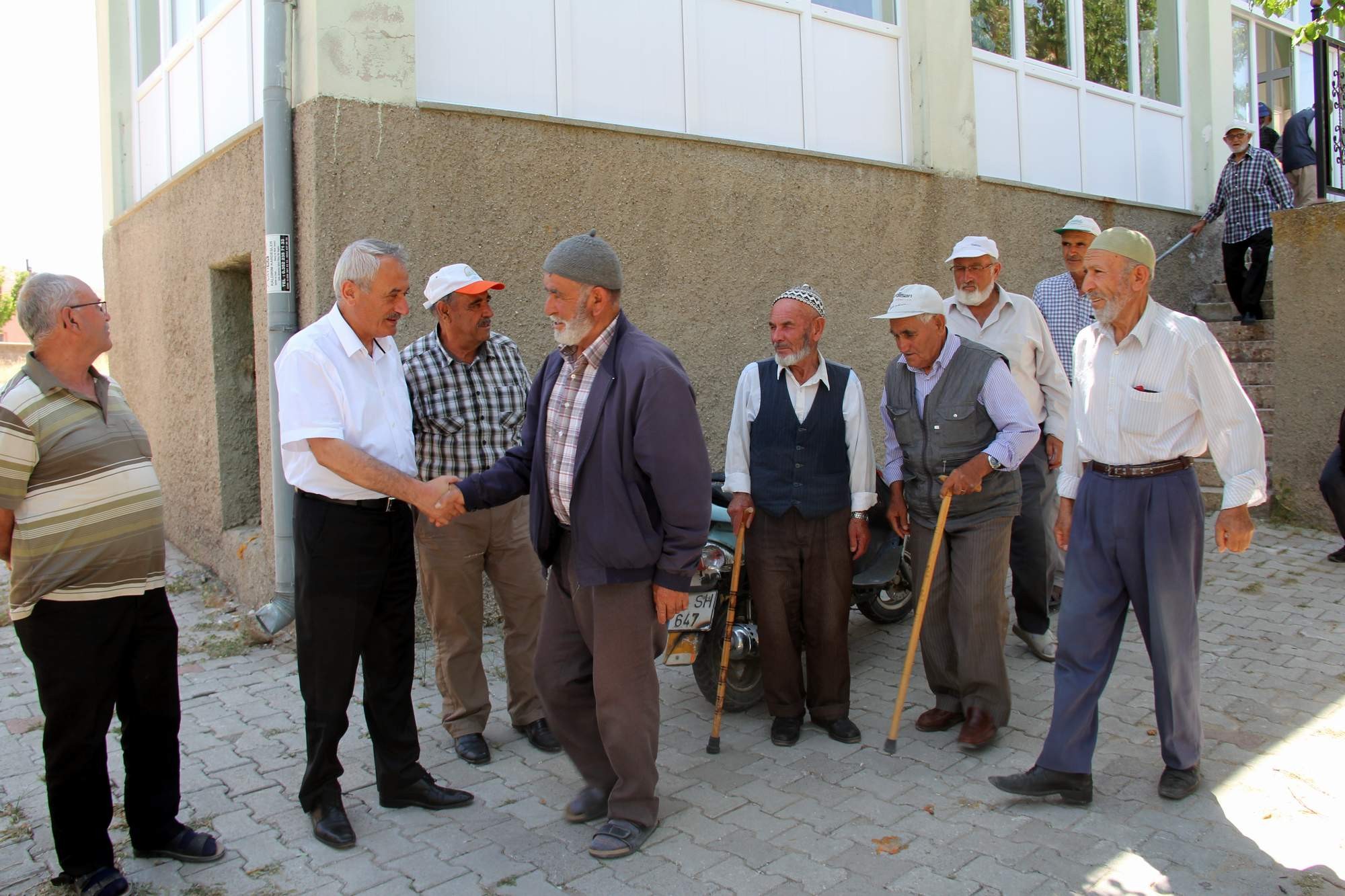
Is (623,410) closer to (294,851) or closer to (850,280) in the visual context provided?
(294,851)

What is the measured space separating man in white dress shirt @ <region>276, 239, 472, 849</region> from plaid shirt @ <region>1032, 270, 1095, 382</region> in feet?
12.7

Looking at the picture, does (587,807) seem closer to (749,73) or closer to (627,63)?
(627,63)

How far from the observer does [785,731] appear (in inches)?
175

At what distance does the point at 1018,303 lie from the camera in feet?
17.0

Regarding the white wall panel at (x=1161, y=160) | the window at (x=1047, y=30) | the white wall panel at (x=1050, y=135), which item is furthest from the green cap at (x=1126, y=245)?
the white wall panel at (x=1161, y=160)

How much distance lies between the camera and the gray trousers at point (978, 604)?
171 inches

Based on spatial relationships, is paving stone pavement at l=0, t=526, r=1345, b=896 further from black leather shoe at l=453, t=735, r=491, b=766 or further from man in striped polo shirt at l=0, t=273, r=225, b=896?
man in striped polo shirt at l=0, t=273, r=225, b=896

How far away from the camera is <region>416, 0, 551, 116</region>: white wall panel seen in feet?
19.4

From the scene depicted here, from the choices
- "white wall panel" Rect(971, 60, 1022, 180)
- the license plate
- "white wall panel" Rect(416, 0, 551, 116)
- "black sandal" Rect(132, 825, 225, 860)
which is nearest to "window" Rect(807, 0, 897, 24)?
"white wall panel" Rect(971, 60, 1022, 180)

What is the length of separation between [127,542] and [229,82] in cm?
445

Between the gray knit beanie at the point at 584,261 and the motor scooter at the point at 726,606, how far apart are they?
993 mm

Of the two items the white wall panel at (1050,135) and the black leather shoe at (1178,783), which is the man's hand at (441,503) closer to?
the black leather shoe at (1178,783)

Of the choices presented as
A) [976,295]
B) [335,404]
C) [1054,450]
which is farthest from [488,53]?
[1054,450]

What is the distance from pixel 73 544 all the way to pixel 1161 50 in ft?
38.7
